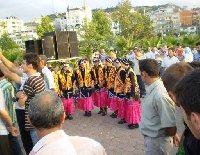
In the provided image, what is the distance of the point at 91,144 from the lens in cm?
203

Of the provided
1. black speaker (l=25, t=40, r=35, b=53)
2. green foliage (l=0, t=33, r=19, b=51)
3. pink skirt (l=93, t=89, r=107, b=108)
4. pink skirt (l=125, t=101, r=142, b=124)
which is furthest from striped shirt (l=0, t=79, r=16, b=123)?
green foliage (l=0, t=33, r=19, b=51)

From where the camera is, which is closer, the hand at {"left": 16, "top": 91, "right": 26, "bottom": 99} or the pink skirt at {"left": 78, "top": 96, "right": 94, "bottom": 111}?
the hand at {"left": 16, "top": 91, "right": 26, "bottom": 99}

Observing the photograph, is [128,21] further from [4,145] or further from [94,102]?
[4,145]

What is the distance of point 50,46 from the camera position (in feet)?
36.7

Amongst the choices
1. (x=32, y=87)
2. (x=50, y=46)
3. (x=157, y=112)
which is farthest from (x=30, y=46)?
(x=157, y=112)

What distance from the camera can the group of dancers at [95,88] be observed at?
28.2ft

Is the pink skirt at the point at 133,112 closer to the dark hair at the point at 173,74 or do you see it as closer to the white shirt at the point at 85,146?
the dark hair at the point at 173,74

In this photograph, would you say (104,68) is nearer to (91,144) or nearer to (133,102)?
(133,102)

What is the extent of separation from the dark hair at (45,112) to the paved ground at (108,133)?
3.91 m

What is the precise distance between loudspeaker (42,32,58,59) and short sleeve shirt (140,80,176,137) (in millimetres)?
7841

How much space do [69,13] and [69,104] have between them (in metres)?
173

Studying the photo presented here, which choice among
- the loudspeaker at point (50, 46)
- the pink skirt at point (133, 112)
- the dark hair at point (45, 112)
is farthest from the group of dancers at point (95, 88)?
the dark hair at point (45, 112)

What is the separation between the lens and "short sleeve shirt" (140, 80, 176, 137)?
3.39 meters

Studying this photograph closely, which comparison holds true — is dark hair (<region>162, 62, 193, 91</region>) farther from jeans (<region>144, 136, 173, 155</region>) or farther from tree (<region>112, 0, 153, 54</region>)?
tree (<region>112, 0, 153, 54</region>)
